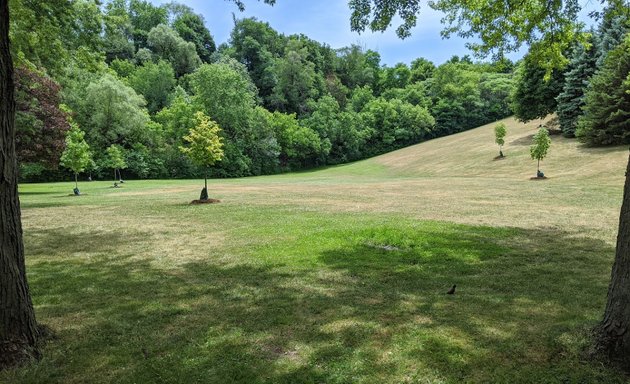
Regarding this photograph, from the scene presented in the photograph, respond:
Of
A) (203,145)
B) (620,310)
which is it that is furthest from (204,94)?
(620,310)

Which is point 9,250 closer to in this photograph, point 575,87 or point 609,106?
point 609,106

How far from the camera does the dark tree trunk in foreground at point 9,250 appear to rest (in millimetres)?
3863

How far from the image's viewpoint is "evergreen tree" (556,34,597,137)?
130ft

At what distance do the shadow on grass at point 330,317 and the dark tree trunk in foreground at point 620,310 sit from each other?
307 millimetres

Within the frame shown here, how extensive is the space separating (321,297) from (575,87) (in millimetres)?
45928

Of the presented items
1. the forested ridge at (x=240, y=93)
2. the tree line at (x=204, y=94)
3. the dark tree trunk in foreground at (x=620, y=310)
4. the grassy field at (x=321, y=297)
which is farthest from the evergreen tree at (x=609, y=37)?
the dark tree trunk in foreground at (x=620, y=310)

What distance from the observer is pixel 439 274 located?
708 centimetres

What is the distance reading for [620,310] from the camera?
12.5 feet

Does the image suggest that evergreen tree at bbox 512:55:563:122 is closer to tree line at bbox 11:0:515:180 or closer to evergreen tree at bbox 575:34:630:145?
tree line at bbox 11:0:515:180

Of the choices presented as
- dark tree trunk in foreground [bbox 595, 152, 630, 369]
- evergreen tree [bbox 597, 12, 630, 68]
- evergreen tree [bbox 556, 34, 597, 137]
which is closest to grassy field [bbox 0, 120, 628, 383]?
dark tree trunk in foreground [bbox 595, 152, 630, 369]

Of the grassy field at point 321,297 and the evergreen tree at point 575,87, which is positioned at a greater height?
the evergreen tree at point 575,87

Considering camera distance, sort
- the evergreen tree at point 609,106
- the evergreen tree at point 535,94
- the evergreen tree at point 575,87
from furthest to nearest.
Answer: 1. the evergreen tree at point 535,94
2. the evergreen tree at point 575,87
3. the evergreen tree at point 609,106

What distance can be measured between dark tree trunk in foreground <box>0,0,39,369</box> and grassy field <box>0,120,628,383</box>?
296mm

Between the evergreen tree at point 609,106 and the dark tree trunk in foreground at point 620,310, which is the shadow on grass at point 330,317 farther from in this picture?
the evergreen tree at point 609,106
